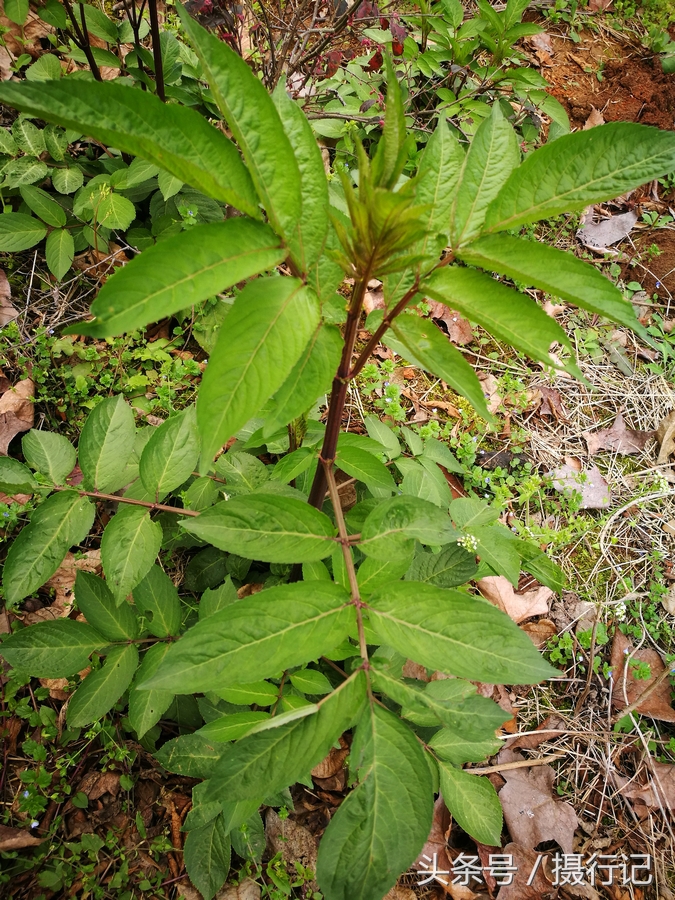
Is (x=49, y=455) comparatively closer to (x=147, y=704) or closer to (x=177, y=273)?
(x=147, y=704)

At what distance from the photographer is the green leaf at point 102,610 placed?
1646 millimetres

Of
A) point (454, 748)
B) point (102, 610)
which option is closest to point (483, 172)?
point (102, 610)

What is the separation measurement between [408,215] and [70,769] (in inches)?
86.3

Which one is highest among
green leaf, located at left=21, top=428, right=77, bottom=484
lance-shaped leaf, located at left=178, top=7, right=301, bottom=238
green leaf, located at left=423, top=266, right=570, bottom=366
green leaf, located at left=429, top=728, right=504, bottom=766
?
lance-shaped leaf, located at left=178, top=7, right=301, bottom=238

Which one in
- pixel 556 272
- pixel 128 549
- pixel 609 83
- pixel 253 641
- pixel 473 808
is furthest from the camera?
pixel 609 83

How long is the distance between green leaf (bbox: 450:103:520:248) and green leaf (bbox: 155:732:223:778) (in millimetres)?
1629

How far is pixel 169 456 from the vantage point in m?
1.64

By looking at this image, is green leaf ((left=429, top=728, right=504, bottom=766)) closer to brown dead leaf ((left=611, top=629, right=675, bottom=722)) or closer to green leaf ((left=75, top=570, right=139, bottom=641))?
green leaf ((left=75, top=570, right=139, bottom=641))

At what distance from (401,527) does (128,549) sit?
772mm

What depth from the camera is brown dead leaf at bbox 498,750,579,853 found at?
227cm

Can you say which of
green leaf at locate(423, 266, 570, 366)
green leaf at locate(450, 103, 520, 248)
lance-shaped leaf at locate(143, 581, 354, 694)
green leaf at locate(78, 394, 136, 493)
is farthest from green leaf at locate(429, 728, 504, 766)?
green leaf at locate(450, 103, 520, 248)

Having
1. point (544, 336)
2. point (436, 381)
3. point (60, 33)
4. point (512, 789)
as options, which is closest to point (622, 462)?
point (436, 381)

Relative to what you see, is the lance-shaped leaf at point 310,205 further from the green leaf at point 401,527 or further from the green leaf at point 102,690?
the green leaf at point 102,690

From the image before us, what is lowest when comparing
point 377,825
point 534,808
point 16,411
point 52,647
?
point 534,808
